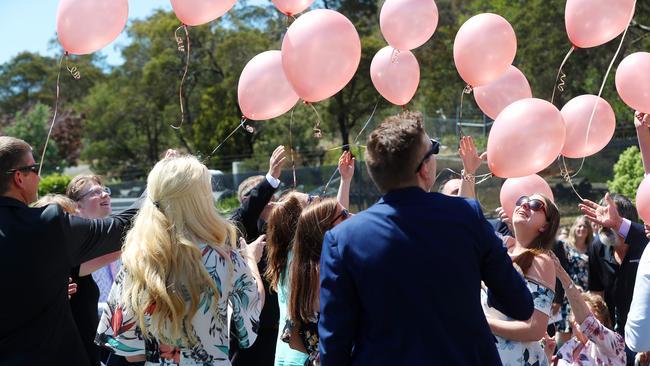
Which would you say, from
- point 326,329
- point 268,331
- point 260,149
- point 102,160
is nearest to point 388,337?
point 326,329

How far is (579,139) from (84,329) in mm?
3169

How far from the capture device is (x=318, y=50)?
12.7 feet

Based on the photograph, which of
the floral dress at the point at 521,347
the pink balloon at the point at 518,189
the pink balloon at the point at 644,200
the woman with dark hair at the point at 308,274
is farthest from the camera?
the pink balloon at the point at 518,189

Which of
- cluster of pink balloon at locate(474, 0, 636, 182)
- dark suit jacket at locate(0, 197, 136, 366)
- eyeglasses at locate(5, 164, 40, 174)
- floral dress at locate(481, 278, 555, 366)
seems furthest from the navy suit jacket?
cluster of pink balloon at locate(474, 0, 636, 182)

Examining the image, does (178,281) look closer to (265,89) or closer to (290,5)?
(265,89)

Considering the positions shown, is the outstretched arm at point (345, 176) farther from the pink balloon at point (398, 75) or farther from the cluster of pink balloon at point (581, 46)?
the pink balloon at point (398, 75)

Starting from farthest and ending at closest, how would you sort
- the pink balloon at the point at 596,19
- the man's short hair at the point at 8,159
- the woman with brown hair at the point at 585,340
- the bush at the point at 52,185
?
the bush at the point at 52,185
the pink balloon at the point at 596,19
the woman with brown hair at the point at 585,340
the man's short hair at the point at 8,159

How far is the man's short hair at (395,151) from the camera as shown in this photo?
223 cm

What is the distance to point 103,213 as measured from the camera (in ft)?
14.1

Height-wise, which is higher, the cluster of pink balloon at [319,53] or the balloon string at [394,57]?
the cluster of pink balloon at [319,53]

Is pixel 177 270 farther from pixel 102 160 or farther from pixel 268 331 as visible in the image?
pixel 102 160

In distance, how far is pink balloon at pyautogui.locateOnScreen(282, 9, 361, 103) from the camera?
3.86 metres

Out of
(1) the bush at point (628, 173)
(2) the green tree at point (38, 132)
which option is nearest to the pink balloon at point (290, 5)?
(1) the bush at point (628, 173)

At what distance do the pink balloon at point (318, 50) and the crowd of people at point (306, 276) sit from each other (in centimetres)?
49
